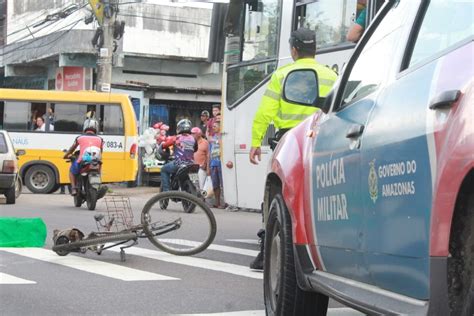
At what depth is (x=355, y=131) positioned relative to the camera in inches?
159

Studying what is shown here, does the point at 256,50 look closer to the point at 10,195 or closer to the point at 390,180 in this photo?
the point at 10,195

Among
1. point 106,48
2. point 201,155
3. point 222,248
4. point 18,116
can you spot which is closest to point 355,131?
point 222,248

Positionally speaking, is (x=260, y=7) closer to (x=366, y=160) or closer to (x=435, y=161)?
(x=366, y=160)

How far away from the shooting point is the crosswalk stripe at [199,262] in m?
8.25

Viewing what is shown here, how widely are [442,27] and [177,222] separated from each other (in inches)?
223

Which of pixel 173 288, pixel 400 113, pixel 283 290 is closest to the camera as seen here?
pixel 400 113

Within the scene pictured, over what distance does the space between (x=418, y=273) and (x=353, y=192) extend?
0.81 meters

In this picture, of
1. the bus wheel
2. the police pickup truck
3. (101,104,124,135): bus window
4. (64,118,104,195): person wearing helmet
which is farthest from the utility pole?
the police pickup truck

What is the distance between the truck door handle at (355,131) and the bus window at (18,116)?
68.7ft

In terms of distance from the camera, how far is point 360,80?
4.55 meters

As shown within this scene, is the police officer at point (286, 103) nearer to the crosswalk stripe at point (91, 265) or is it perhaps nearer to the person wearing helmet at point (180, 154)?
the crosswalk stripe at point (91, 265)

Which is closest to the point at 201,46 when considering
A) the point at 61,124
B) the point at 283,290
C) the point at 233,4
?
the point at 61,124

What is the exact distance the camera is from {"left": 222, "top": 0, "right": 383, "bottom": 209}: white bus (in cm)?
970

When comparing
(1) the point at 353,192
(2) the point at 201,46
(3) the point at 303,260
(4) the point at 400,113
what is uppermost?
(2) the point at 201,46
